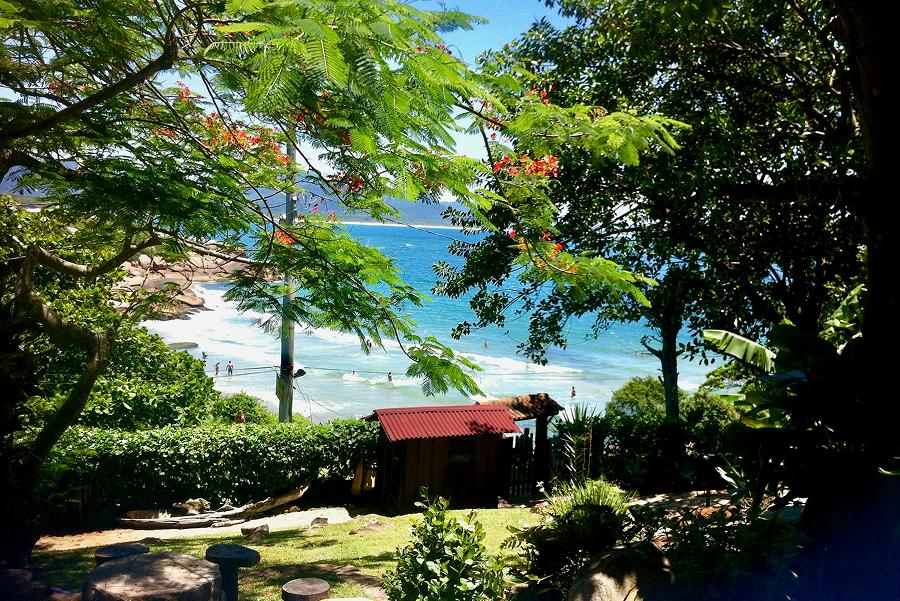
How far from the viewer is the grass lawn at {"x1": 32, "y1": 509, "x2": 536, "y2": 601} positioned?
7.57 metres

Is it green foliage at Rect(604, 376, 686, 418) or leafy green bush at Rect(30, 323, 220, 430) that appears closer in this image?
leafy green bush at Rect(30, 323, 220, 430)

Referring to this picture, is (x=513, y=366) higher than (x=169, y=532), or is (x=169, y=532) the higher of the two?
(x=513, y=366)

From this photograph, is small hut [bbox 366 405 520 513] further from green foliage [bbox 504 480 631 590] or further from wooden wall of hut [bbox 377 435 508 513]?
green foliage [bbox 504 480 631 590]

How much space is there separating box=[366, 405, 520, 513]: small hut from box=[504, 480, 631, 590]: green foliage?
278 inches

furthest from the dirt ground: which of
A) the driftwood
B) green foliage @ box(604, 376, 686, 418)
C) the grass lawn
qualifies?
green foliage @ box(604, 376, 686, 418)

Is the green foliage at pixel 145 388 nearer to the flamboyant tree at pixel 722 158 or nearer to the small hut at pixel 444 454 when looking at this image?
the small hut at pixel 444 454

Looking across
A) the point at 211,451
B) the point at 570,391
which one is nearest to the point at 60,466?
the point at 211,451

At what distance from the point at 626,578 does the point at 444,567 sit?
1558 millimetres

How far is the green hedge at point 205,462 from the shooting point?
12273 millimetres

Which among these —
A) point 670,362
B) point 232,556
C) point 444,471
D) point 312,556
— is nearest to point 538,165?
point 232,556

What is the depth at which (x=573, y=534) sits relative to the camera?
19.6 feet

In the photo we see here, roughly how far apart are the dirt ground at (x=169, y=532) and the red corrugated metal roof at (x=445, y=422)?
2.12 meters

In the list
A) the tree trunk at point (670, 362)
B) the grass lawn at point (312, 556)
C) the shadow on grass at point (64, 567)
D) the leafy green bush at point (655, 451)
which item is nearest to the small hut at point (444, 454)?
the grass lawn at point (312, 556)

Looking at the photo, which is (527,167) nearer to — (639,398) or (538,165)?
(538,165)
